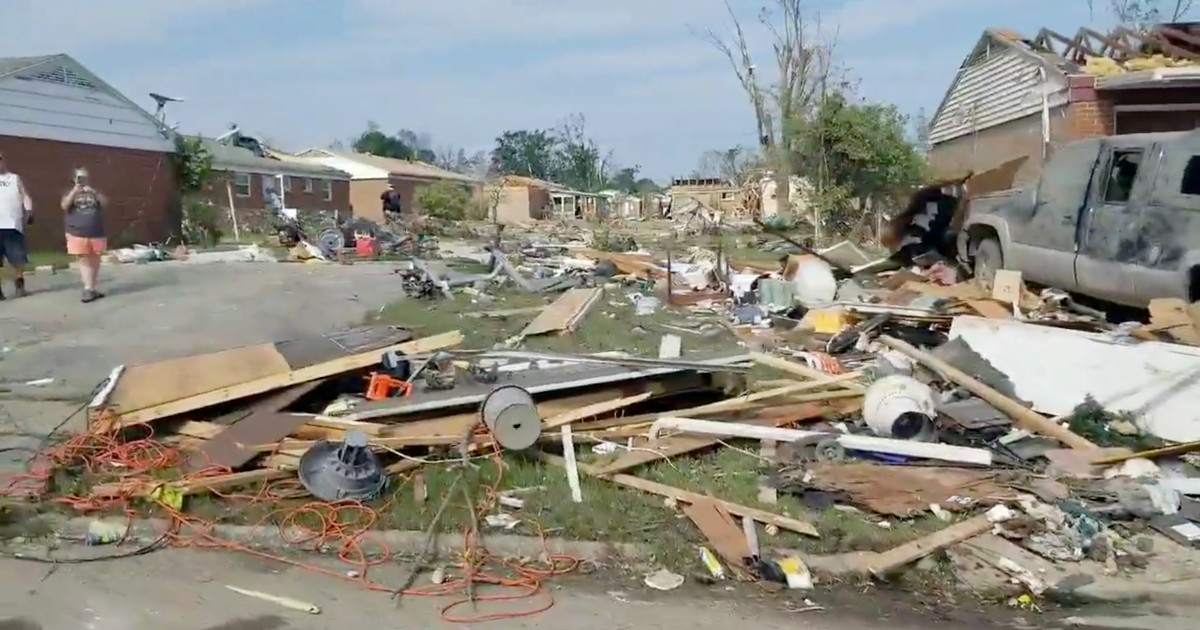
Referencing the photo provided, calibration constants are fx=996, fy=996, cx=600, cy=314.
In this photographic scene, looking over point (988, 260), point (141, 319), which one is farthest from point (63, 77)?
point (988, 260)

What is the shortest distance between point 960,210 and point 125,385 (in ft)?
36.9

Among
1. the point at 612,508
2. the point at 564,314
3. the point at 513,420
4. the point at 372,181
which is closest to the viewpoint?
the point at 612,508

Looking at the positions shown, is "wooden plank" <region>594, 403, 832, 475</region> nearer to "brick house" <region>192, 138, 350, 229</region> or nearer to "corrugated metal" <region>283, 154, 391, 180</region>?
"brick house" <region>192, 138, 350, 229</region>

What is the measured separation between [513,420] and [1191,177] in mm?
6803

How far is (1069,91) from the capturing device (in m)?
19.4

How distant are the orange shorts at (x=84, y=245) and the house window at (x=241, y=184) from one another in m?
26.5

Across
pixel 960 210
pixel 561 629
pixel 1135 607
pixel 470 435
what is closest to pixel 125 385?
→ pixel 470 435

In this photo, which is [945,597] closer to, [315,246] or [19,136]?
[315,246]

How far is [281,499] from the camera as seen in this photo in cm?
527

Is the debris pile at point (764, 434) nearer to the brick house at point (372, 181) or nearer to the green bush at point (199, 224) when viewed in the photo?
the green bush at point (199, 224)

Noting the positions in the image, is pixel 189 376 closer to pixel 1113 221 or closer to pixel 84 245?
pixel 84 245

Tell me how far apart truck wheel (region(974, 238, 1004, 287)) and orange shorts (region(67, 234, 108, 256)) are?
1051 centimetres

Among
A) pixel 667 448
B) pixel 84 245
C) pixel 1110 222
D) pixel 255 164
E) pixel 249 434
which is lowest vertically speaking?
pixel 667 448

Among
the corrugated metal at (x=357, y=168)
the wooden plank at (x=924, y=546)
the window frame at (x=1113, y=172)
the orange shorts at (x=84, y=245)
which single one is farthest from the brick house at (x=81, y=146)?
the corrugated metal at (x=357, y=168)
